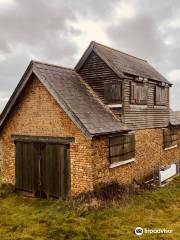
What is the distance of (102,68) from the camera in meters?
16.6

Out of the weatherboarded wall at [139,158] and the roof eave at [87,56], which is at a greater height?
the roof eave at [87,56]

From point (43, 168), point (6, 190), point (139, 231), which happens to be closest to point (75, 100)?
point (43, 168)

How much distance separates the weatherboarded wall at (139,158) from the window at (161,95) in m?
1.83

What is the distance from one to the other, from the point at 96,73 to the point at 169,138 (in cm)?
835

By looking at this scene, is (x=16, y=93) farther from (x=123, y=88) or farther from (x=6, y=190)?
(x=123, y=88)

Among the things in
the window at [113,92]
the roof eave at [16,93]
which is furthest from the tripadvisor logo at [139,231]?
the roof eave at [16,93]

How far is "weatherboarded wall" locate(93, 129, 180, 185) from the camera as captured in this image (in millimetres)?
13594

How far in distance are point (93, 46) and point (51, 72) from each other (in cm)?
308

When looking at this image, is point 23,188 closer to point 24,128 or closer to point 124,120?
point 24,128

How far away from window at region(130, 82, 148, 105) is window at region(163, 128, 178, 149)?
4.06 m

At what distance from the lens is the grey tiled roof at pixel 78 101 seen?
13273 mm

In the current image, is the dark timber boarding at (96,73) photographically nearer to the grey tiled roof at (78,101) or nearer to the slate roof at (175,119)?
the grey tiled roof at (78,101)

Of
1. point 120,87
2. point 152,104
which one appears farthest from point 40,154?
point 152,104

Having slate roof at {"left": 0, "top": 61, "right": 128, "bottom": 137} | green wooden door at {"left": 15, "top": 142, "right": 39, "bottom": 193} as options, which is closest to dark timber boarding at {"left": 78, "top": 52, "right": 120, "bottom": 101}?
slate roof at {"left": 0, "top": 61, "right": 128, "bottom": 137}
